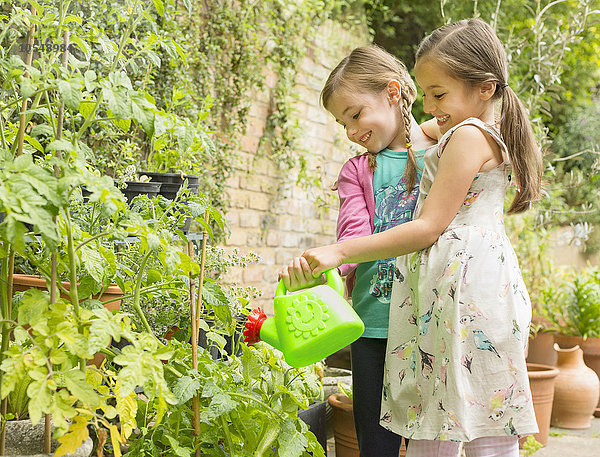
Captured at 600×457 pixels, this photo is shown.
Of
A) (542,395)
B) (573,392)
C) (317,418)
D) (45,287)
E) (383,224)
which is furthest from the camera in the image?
(573,392)

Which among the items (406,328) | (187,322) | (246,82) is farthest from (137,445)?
(246,82)

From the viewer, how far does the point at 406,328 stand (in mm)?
1403

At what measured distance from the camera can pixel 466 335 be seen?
4.24ft

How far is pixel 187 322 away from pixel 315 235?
2.31 metres

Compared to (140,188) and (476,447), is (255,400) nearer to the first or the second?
(476,447)

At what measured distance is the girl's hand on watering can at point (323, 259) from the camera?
4.16 feet

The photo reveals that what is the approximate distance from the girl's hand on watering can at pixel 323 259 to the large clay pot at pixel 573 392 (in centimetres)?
216

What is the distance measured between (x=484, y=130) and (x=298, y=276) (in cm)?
46

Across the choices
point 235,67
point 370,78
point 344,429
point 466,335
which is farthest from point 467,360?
point 235,67

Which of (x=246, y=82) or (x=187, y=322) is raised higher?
(x=246, y=82)

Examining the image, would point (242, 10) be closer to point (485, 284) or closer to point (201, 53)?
point (201, 53)

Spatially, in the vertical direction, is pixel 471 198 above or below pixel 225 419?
above

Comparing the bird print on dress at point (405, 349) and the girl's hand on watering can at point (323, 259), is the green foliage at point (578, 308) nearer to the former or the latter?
the bird print on dress at point (405, 349)

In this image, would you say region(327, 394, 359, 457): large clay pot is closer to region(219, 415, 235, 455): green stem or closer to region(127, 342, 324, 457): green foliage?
region(127, 342, 324, 457): green foliage
